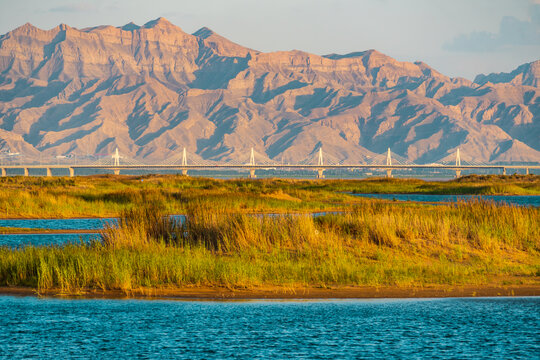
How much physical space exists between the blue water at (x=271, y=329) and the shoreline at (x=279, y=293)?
53cm

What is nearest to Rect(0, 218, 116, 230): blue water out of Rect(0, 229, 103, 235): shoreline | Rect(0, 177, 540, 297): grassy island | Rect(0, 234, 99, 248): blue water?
Rect(0, 229, 103, 235): shoreline

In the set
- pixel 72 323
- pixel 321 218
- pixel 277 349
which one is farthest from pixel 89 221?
pixel 277 349

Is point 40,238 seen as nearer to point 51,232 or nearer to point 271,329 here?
point 51,232

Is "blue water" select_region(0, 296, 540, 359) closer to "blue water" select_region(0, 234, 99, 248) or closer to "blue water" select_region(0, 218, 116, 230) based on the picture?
"blue water" select_region(0, 234, 99, 248)

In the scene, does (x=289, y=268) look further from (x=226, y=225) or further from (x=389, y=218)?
(x=389, y=218)

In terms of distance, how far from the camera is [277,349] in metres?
11.7

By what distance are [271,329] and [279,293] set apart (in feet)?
10.5

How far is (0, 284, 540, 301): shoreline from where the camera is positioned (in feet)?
52.2

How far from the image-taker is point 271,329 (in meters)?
13.0

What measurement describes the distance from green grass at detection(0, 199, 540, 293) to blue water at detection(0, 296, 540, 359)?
1533 mm

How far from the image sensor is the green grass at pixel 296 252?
663 inches

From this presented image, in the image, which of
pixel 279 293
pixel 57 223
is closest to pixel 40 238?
pixel 57 223

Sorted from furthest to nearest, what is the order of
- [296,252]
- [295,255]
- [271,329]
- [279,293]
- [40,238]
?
[40,238], [296,252], [295,255], [279,293], [271,329]

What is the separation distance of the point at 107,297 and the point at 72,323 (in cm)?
236
